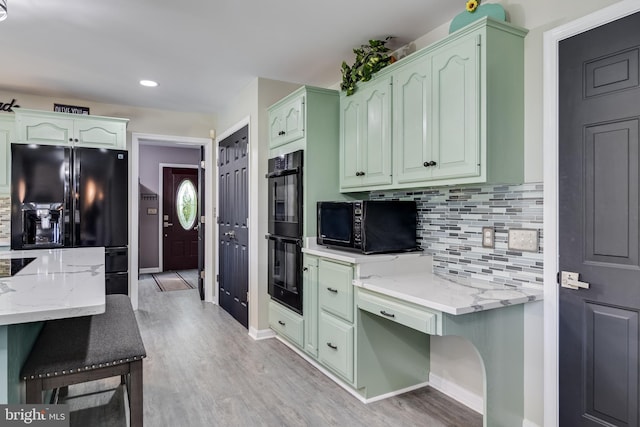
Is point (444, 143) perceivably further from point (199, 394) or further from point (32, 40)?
point (32, 40)

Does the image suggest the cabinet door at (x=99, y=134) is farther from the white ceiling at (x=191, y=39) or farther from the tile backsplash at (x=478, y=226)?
the tile backsplash at (x=478, y=226)

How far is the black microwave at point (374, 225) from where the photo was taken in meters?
2.49

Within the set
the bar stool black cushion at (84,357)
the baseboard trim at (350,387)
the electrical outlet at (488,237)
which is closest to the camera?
the bar stool black cushion at (84,357)

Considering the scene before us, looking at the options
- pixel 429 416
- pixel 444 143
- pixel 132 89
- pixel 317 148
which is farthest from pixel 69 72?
pixel 429 416

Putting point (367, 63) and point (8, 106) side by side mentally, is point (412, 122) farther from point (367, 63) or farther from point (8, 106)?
point (8, 106)

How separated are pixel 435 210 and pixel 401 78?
884 mm

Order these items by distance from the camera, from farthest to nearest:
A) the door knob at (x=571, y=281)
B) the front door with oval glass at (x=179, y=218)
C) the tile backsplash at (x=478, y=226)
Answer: the front door with oval glass at (x=179, y=218), the tile backsplash at (x=478, y=226), the door knob at (x=571, y=281)

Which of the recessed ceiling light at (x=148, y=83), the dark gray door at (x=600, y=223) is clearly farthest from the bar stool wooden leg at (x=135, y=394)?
the recessed ceiling light at (x=148, y=83)

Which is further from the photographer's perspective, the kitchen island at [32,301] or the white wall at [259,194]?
the white wall at [259,194]

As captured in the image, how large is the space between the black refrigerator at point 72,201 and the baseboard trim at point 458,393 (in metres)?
3.31

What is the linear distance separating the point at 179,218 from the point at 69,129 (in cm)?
380

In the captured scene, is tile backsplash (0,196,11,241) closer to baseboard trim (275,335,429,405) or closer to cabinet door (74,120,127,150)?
cabinet door (74,120,127,150)

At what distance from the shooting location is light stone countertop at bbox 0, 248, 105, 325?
112 centimetres

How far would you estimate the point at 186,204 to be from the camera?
772 cm
